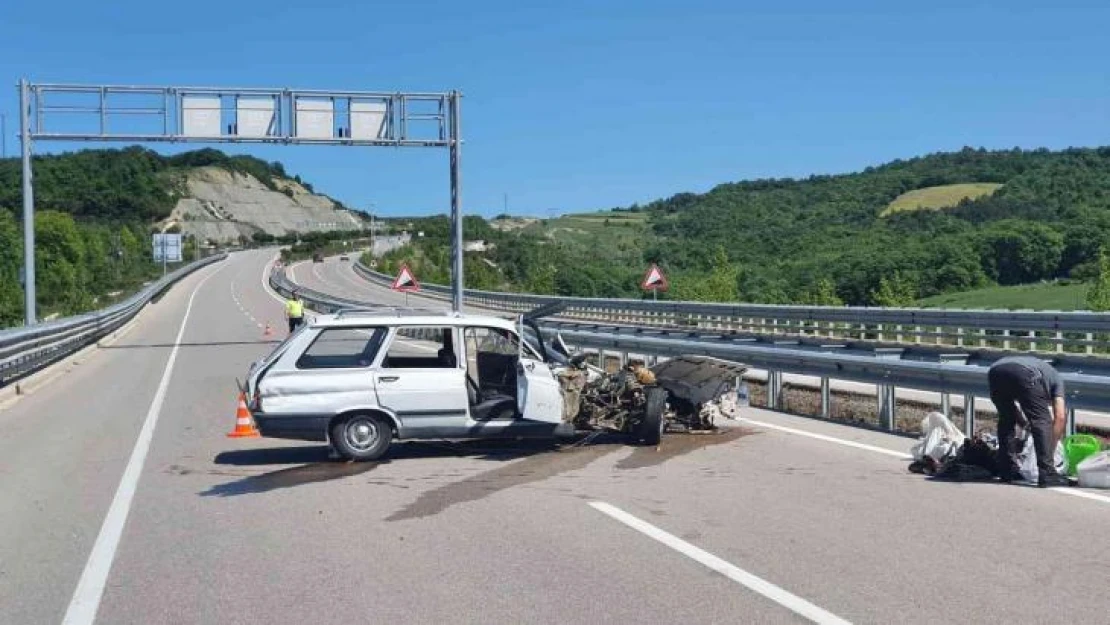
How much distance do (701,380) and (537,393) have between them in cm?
223

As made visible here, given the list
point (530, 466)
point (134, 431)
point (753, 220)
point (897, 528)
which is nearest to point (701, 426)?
point (530, 466)

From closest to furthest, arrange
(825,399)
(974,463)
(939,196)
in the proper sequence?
(974,463) < (825,399) < (939,196)

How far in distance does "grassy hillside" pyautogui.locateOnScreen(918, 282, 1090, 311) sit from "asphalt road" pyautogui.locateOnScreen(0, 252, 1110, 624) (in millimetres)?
51096

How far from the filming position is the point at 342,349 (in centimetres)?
1172

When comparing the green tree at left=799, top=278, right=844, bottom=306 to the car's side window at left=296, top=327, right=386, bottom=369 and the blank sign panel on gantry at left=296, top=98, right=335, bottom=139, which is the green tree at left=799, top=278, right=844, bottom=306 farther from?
the car's side window at left=296, top=327, right=386, bottom=369

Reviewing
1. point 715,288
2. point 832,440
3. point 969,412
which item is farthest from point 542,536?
point 715,288

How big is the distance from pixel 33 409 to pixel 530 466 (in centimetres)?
1097

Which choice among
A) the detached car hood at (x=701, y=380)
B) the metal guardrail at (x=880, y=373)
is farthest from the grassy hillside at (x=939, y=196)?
the detached car hood at (x=701, y=380)

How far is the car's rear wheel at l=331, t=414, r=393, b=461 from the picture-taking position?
11.5 metres

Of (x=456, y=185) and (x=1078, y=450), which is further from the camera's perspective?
(x=456, y=185)

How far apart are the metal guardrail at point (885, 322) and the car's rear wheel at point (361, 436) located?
9.04 metres

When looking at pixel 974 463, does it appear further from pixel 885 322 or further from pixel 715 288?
pixel 715 288

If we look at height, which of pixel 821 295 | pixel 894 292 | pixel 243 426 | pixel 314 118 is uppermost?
pixel 314 118

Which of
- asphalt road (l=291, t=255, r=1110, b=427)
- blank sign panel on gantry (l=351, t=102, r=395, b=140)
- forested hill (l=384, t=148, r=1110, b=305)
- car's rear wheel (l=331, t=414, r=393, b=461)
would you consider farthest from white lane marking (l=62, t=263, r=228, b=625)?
forested hill (l=384, t=148, r=1110, b=305)
